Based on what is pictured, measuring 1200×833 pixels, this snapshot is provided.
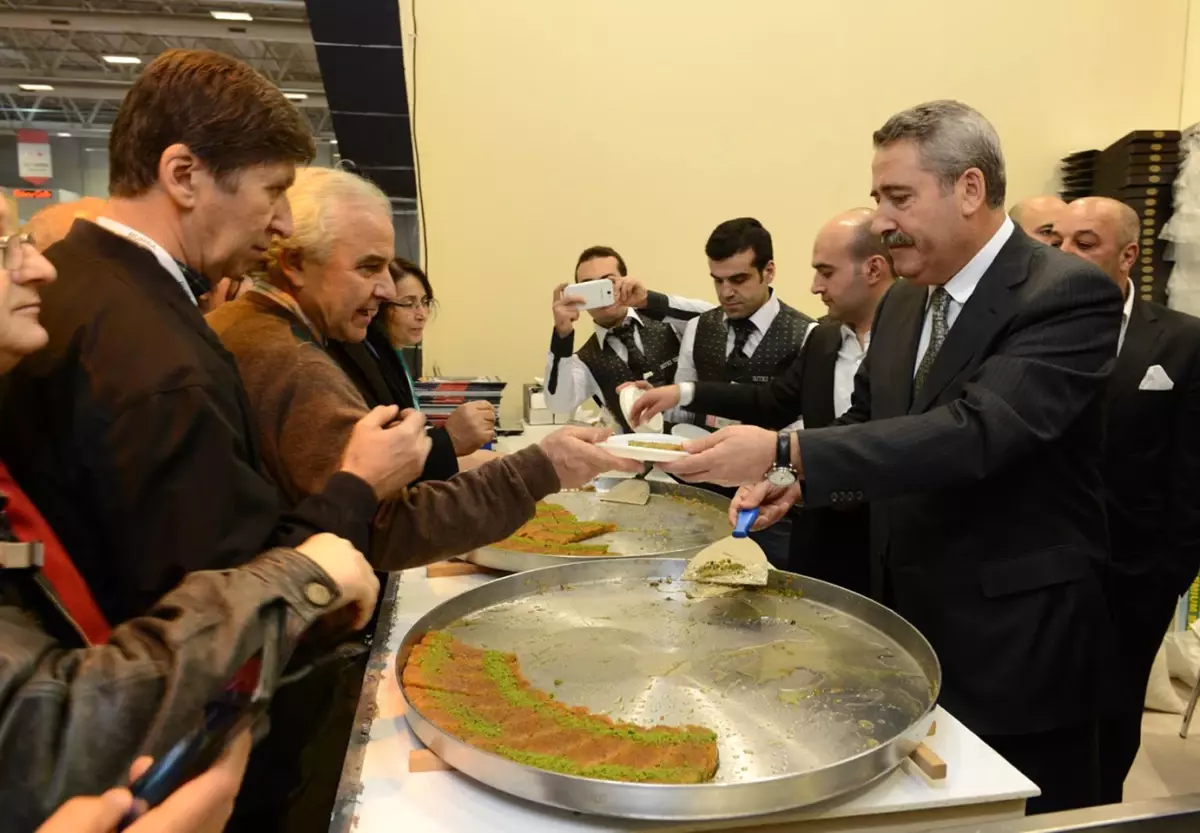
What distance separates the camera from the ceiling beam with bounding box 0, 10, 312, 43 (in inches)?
185

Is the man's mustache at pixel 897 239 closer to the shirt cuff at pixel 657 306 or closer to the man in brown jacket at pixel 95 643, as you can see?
the man in brown jacket at pixel 95 643

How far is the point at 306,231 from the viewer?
5.35 feet

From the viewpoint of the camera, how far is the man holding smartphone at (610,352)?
390cm

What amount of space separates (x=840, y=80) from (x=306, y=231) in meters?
4.08

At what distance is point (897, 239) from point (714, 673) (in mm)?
1044

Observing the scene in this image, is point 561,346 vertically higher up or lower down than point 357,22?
lower down

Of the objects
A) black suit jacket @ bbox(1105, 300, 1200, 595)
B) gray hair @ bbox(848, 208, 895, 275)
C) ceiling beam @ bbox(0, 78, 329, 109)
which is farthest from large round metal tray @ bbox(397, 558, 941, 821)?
ceiling beam @ bbox(0, 78, 329, 109)

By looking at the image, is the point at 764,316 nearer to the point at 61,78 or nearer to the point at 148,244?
the point at 148,244

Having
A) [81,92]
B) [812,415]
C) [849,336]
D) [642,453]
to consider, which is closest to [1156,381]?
[849,336]

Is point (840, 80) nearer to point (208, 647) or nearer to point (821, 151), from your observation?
point (821, 151)

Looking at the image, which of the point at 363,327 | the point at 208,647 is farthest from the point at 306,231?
the point at 208,647

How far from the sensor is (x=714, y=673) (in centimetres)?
136

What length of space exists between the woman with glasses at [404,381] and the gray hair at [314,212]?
333 mm

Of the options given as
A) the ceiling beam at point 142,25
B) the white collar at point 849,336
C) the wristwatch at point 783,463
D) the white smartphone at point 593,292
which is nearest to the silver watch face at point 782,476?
the wristwatch at point 783,463
